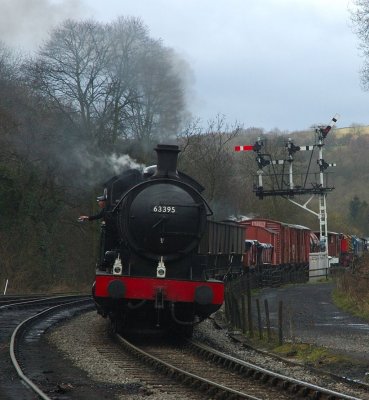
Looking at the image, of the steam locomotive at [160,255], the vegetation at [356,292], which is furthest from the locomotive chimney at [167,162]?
the vegetation at [356,292]

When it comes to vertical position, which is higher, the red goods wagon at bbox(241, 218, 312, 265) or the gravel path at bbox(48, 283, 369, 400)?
the red goods wagon at bbox(241, 218, 312, 265)

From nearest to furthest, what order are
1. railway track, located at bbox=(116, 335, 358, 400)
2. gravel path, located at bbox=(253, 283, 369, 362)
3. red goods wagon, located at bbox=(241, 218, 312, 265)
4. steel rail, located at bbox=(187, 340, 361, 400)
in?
1. steel rail, located at bbox=(187, 340, 361, 400)
2. railway track, located at bbox=(116, 335, 358, 400)
3. gravel path, located at bbox=(253, 283, 369, 362)
4. red goods wagon, located at bbox=(241, 218, 312, 265)

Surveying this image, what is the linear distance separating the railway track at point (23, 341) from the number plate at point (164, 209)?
3.33 metres

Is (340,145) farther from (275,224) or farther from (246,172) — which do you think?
(275,224)

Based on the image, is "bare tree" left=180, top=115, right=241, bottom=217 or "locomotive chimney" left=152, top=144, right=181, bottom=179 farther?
"bare tree" left=180, top=115, right=241, bottom=217

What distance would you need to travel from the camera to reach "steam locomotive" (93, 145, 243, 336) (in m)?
13.2

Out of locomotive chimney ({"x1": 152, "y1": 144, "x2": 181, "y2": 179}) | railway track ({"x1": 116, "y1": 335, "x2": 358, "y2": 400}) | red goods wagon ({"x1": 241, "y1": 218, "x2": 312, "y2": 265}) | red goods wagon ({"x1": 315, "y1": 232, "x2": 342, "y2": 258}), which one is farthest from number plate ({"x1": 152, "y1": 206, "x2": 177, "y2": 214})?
red goods wagon ({"x1": 315, "y1": 232, "x2": 342, "y2": 258})

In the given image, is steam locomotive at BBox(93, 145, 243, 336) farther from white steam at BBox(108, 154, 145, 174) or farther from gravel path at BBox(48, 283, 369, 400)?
white steam at BBox(108, 154, 145, 174)

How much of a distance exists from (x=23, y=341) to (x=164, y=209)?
152 inches

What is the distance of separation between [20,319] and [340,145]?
3961 inches

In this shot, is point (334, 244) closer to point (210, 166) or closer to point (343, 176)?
point (210, 166)

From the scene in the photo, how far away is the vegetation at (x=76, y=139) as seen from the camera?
2447 centimetres

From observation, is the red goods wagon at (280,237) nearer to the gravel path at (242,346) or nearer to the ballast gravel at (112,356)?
the gravel path at (242,346)

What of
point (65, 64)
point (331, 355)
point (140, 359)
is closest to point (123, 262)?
point (140, 359)
